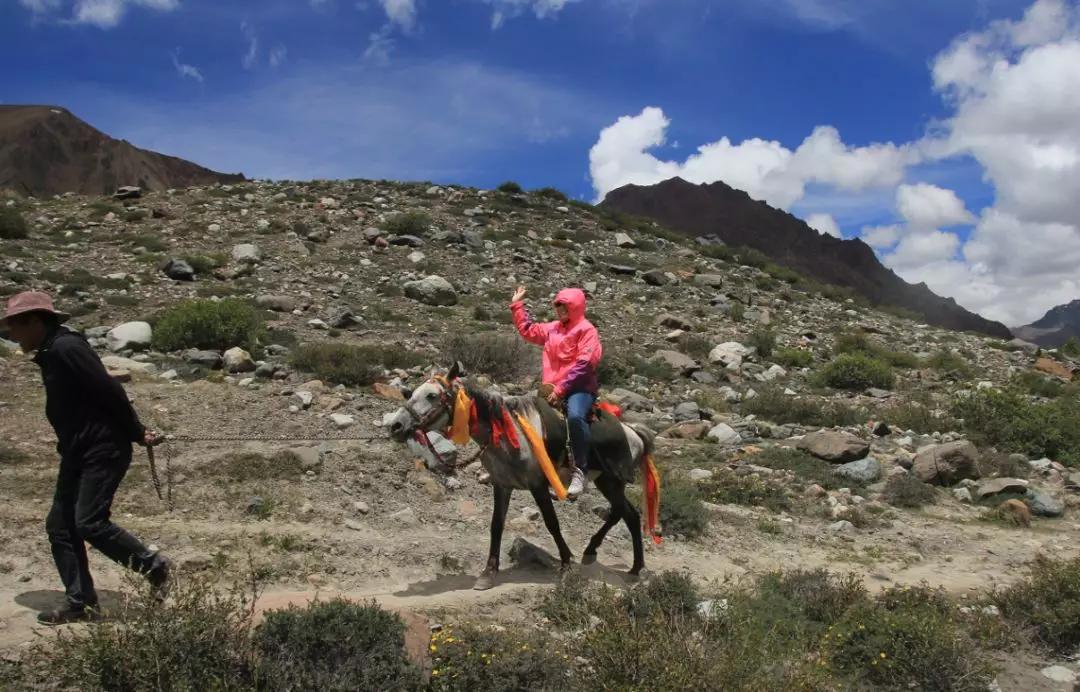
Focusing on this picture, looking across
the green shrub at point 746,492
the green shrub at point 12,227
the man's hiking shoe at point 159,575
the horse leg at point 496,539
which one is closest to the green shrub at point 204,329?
the green shrub at point 746,492

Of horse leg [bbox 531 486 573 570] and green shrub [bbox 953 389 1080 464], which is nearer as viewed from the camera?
horse leg [bbox 531 486 573 570]

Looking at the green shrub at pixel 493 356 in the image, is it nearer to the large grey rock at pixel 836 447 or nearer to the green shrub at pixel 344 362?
the green shrub at pixel 344 362

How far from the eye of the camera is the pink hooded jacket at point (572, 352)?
20.7 feet

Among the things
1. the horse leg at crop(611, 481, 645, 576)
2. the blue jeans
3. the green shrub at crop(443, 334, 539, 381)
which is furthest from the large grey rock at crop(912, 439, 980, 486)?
the blue jeans

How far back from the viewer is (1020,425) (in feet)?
42.9

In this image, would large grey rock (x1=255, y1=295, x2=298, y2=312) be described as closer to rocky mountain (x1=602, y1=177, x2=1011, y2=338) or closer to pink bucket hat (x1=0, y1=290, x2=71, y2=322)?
pink bucket hat (x1=0, y1=290, x2=71, y2=322)

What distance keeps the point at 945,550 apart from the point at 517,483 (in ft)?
19.3

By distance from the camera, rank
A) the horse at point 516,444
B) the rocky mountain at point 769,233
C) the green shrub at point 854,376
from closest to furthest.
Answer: the horse at point 516,444
the green shrub at point 854,376
the rocky mountain at point 769,233

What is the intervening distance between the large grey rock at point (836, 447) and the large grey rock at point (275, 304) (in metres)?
11.7

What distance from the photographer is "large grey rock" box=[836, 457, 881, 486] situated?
35.9ft

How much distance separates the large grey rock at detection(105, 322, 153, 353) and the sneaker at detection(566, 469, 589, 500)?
10.2m

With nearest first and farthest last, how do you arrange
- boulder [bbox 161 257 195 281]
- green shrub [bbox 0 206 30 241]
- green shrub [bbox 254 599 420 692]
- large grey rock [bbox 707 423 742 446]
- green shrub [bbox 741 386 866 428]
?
green shrub [bbox 254 599 420 692]
large grey rock [bbox 707 423 742 446]
green shrub [bbox 741 386 866 428]
boulder [bbox 161 257 195 281]
green shrub [bbox 0 206 30 241]

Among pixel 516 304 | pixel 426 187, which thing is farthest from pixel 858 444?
pixel 426 187

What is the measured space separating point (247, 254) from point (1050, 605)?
20.1 meters
